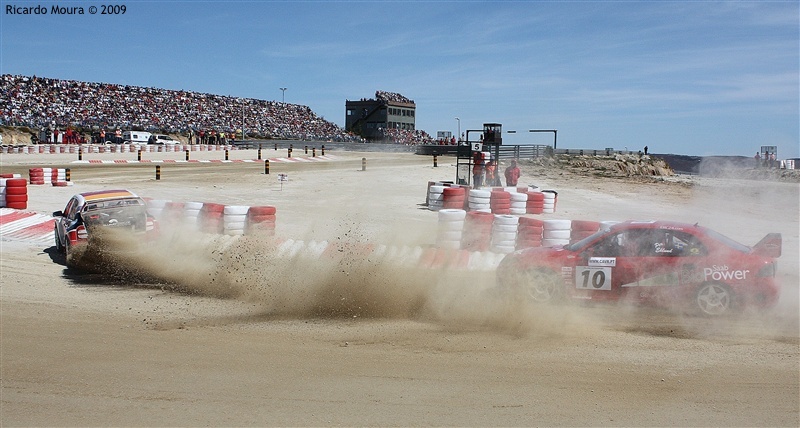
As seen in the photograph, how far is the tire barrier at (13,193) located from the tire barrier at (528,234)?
1351 cm

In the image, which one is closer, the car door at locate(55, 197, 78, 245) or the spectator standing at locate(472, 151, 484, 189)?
the car door at locate(55, 197, 78, 245)

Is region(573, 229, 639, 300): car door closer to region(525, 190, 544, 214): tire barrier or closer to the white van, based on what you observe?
region(525, 190, 544, 214): tire barrier

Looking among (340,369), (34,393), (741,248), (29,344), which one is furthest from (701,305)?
(29,344)


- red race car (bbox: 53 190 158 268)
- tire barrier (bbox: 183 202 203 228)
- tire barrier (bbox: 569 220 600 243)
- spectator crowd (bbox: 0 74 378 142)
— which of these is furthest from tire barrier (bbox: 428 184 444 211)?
spectator crowd (bbox: 0 74 378 142)

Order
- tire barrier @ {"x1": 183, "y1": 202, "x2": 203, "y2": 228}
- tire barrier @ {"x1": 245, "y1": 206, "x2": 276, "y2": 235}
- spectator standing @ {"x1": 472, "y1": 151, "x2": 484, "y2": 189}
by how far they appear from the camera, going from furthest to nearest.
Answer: spectator standing @ {"x1": 472, "y1": 151, "x2": 484, "y2": 189}, tire barrier @ {"x1": 183, "y1": 202, "x2": 203, "y2": 228}, tire barrier @ {"x1": 245, "y1": 206, "x2": 276, "y2": 235}

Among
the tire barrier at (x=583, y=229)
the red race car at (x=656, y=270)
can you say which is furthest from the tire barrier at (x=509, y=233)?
the red race car at (x=656, y=270)

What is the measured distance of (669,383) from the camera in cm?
601

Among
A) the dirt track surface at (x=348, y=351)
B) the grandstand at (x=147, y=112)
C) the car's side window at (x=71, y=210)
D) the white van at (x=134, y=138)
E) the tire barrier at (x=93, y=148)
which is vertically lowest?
the dirt track surface at (x=348, y=351)

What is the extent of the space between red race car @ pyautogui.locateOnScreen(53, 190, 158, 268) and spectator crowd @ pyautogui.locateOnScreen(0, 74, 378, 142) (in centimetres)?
4381

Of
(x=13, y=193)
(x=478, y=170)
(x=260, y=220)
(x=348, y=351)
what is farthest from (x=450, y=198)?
(x=13, y=193)

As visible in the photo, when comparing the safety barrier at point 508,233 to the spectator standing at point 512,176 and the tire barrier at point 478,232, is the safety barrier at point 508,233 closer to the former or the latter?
the tire barrier at point 478,232

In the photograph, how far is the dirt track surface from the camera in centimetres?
548

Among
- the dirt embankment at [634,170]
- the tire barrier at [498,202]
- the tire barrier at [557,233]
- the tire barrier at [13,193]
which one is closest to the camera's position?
the tire barrier at [557,233]

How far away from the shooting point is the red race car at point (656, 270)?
803 cm
